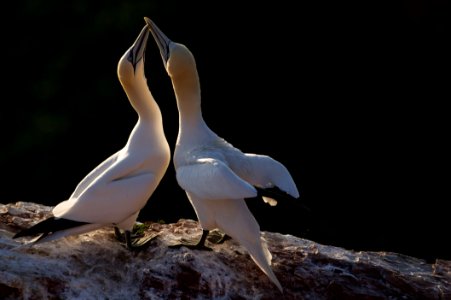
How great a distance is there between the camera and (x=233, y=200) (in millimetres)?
5586

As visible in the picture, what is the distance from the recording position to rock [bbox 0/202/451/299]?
5.43 meters

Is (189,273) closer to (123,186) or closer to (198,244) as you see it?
(198,244)

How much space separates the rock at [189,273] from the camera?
17.8 feet

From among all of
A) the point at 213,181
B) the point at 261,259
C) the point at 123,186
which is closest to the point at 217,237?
the point at 261,259

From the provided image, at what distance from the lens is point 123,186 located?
564 centimetres

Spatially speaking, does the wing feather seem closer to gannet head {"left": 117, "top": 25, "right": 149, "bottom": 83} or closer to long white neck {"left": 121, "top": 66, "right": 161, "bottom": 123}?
long white neck {"left": 121, "top": 66, "right": 161, "bottom": 123}

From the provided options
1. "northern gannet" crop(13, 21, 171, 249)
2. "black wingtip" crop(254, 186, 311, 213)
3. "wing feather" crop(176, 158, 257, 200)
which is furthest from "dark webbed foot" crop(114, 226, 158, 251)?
"black wingtip" crop(254, 186, 311, 213)

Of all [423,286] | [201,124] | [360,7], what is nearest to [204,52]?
[360,7]

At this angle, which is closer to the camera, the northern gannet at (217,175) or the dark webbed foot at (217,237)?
the northern gannet at (217,175)

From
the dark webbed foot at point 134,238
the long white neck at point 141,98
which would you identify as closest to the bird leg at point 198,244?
the dark webbed foot at point 134,238

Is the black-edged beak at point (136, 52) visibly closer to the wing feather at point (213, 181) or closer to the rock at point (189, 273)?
the wing feather at point (213, 181)

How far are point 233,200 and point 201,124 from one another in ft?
2.21

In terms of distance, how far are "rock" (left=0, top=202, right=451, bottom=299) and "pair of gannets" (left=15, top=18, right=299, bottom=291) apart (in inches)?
6.9

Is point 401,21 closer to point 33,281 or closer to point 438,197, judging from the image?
point 438,197
